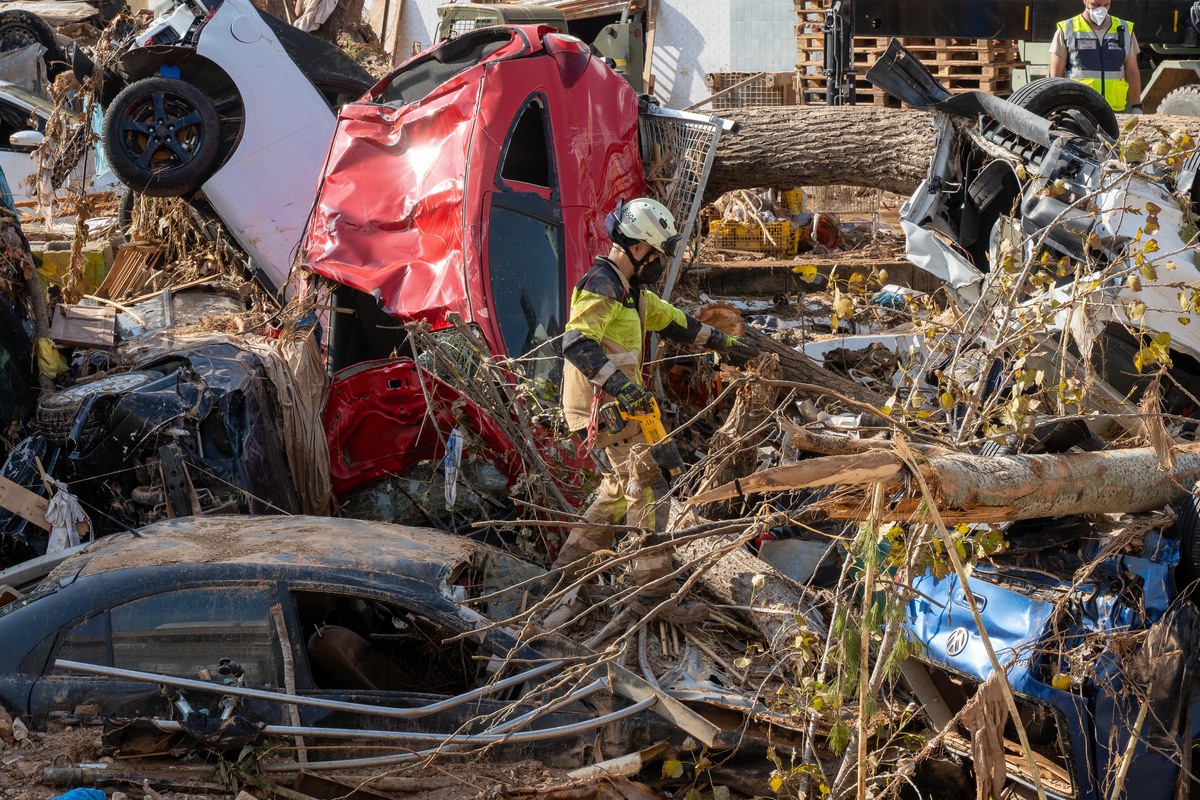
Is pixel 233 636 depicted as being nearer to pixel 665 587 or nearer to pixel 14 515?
pixel 665 587

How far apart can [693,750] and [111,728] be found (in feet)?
6.33

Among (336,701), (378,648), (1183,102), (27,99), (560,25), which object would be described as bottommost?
(378,648)

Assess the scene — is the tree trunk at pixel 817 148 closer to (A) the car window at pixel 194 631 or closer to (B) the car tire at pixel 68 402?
(B) the car tire at pixel 68 402

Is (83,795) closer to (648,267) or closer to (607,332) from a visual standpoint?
(607,332)

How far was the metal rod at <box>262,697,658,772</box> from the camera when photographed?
4086mm

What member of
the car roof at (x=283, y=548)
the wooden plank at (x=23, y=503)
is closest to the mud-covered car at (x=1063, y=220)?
the car roof at (x=283, y=548)

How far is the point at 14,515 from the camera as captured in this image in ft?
20.0

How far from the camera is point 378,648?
4758 millimetres

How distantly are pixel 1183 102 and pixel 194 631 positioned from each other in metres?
11.4

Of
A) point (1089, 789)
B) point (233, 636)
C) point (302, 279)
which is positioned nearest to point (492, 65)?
point (302, 279)

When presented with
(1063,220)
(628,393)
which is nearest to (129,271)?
(628,393)

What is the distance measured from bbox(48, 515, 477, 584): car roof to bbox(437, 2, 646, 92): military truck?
10.7 metres

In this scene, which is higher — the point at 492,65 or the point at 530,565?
the point at 492,65

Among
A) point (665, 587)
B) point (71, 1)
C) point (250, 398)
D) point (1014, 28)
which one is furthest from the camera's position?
point (71, 1)
